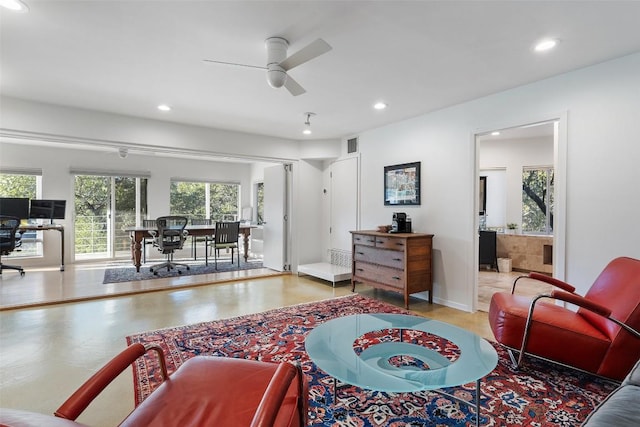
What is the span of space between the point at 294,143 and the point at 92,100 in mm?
3009

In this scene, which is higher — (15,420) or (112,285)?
(15,420)

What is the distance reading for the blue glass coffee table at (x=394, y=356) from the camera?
154 cm

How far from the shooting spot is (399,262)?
12.7 feet

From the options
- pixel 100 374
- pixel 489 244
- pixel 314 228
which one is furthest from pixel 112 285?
pixel 489 244

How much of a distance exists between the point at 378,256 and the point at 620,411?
9.99 feet

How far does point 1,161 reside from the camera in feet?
19.7

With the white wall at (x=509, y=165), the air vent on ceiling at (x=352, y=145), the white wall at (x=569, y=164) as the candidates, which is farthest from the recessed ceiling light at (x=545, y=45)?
the white wall at (x=509, y=165)

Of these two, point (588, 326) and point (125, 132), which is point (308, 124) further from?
point (588, 326)

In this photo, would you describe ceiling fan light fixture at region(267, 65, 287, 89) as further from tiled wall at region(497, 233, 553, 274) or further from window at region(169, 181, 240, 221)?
window at region(169, 181, 240, 221)

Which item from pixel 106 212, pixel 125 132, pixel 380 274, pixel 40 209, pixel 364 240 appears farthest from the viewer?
pixel 106 212

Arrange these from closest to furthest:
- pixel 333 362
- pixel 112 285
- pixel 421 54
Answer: pixel 333 362 → pixel 421 54 → pixel 112 285

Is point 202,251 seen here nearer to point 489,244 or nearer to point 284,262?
point 284,262

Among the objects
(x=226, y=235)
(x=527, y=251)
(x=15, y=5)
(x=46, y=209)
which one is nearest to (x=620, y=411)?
(x=15, y=5)

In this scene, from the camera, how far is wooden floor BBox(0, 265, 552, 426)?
6.75ft
